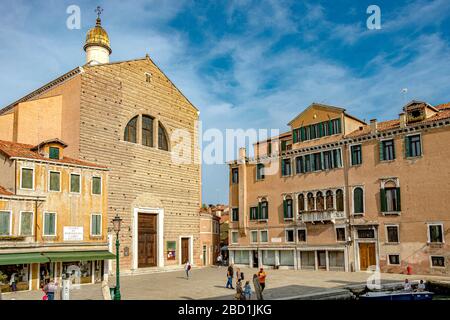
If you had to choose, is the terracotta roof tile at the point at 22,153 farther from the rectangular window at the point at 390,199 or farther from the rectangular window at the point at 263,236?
the rectangular window at the point at 390,199

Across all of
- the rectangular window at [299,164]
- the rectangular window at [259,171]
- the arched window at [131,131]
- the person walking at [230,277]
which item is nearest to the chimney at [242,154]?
the rectangular window at [259,171]

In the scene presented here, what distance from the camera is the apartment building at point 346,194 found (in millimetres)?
28750

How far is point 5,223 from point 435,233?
24.8 meters

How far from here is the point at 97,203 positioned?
95.1 feet

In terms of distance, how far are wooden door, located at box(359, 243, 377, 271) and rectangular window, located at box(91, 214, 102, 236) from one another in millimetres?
17810

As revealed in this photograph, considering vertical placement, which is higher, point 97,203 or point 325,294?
point 97,203

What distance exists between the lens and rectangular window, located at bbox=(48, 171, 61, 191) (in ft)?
87.2

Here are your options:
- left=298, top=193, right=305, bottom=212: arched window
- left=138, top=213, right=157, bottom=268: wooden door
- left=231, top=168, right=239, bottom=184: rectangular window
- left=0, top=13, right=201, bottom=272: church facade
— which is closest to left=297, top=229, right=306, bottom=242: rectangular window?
left=298, top=193, right=305, bottom=212: arched window

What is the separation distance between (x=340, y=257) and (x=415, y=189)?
293 inches

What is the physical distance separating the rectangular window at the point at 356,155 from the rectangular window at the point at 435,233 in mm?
6774

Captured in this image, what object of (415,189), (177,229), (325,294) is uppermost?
(415,189)

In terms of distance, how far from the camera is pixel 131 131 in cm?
3641

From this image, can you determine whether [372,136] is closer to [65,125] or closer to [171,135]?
[171,135]
